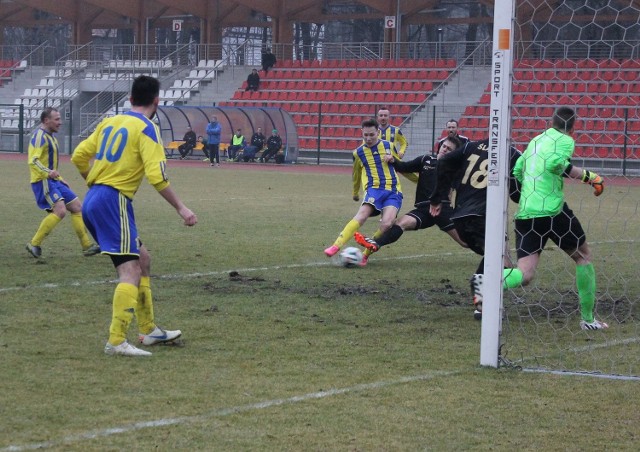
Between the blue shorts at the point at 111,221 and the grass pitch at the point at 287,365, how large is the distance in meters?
0.68

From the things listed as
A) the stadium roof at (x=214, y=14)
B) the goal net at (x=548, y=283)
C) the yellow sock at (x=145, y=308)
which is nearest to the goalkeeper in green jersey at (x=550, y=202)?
the goal net at (x=548, y=283)

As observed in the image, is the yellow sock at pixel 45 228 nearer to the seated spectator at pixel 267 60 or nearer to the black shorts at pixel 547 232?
the black shorts at pixel 547 232

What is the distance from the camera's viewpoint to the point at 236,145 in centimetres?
3575

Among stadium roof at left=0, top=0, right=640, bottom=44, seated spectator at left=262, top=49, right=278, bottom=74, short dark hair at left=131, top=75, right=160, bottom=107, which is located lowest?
short dark hair at left=131, top=75, right=160, bottom=107

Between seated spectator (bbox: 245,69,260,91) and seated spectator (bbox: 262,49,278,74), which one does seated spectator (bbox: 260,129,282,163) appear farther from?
seated spectator (bbox: 262,49,278,74)

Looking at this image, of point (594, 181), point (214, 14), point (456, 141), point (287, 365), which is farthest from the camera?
point (214, 14)

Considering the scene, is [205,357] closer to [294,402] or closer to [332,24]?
[294,402]

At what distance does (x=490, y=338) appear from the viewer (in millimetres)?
6109

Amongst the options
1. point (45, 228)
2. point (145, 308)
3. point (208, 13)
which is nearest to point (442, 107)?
point (208, 13)

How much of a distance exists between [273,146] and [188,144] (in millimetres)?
3337

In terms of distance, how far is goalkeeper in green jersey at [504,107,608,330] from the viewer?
706cm

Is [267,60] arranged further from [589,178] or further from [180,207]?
[180,207]

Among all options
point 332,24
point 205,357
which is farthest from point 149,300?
point 332,24

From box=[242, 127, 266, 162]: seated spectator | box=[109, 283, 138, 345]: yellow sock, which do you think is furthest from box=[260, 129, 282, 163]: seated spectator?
box=[109, 283, 138, 345]: yellow sock
